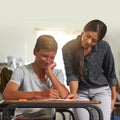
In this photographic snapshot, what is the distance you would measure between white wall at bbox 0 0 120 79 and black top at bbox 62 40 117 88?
241 cm

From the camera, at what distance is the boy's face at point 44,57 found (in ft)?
6.32

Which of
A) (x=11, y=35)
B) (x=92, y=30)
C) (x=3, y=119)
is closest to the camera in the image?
(x=3, y=119)

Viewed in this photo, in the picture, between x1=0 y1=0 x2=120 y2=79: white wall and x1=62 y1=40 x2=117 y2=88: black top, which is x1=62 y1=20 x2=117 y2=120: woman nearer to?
x1=62 y1=40 x2=117 y2=88: black top

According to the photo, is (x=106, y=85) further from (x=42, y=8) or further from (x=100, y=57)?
(x=42, y=8)

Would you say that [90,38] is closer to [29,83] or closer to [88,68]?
[88,68]

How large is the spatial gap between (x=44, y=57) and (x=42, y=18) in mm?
2807

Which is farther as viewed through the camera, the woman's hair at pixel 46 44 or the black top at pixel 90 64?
the black top at pixel 90 64

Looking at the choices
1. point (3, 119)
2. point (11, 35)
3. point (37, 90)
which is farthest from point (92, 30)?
point (11, 35)

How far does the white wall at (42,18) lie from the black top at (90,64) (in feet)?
7.90

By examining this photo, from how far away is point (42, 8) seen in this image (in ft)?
15.4

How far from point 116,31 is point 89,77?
2606 mm

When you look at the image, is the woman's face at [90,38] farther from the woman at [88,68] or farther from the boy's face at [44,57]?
the boy's face at [44,57]

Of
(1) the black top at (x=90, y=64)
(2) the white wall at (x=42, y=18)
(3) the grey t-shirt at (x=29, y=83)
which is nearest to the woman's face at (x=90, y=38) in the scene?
(1) the black top at (x=90, y=64)

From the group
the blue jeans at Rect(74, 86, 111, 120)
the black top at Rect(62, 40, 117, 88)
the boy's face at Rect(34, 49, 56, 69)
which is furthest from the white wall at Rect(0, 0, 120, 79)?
the boy's face at Rect(34, 49, 56, 69)
